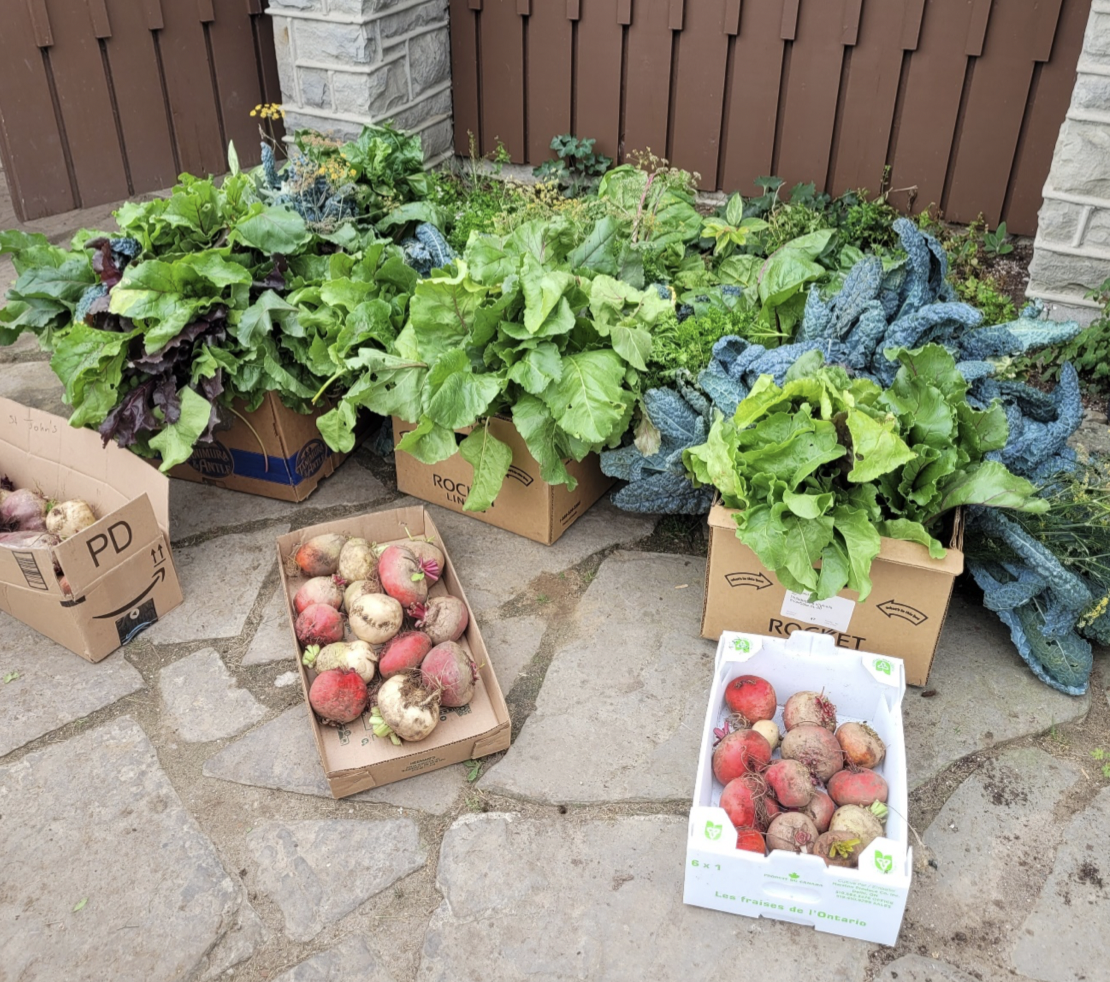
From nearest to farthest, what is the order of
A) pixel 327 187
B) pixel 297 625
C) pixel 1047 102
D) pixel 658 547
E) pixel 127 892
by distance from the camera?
1. pixel 127 892
2. pixel 297 625
3. pixel 658 547
4. pixel 327 187
5. pixel 1047 102

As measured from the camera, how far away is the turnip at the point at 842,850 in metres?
2.01

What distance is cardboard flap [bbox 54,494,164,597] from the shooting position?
2539mm

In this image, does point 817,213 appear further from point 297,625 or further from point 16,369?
point 16,369

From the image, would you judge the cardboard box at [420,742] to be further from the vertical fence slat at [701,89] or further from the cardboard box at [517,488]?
the vertical fence slat at [701,89]

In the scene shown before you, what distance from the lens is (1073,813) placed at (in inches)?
92.4

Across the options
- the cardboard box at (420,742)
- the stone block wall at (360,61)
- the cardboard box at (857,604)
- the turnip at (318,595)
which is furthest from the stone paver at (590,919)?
the stone block wall at (360,61)

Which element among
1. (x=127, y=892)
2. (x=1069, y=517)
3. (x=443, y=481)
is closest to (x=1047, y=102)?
(x=1069, y=517)

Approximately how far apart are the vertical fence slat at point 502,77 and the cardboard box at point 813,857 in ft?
10.6

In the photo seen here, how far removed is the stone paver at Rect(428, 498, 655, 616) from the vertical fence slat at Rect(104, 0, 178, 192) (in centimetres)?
279

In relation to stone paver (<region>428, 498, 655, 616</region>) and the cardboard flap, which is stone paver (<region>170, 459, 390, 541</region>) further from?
the cardboard flap

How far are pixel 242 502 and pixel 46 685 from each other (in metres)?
0.92

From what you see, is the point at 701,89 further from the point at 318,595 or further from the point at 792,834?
the point at 792,834

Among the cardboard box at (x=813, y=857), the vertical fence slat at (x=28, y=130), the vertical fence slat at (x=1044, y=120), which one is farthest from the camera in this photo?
the vertical fence slat at (x=28, y=130)

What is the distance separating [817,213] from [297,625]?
2.85 metres
